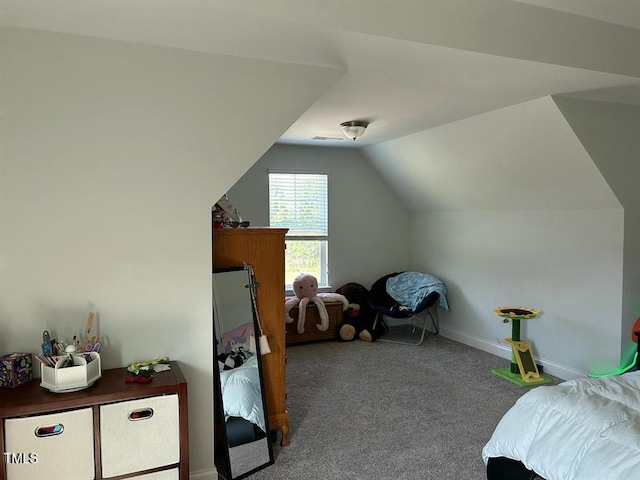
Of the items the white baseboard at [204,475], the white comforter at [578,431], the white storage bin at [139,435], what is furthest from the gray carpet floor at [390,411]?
the white storage bin at [139,435]

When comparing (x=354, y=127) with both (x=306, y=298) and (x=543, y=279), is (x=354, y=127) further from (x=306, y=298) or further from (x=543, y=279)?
(x=543, y=279)

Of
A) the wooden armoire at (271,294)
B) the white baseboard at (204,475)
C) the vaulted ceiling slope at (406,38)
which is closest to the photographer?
the vaulted ceiling slope at (406,38)

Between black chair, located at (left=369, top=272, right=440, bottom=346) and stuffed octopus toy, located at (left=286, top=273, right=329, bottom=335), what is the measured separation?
592mm

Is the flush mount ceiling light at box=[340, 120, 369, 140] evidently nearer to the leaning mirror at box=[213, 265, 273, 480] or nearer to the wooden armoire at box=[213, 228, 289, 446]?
the wooden armoire at box=[213, 228, 289, 446]

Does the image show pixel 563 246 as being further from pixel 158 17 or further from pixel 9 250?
pixel 9 250

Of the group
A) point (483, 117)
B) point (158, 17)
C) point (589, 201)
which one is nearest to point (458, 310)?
point (589, 201)

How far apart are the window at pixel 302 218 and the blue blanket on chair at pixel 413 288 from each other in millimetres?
829

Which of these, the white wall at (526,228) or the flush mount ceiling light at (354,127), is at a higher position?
the flush mount ceiling light at (354,127)

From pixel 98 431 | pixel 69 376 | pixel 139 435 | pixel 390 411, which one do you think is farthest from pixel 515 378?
pixel 69 376

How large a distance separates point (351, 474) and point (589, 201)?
285 centimetres

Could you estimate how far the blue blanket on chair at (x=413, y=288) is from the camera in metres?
5.39

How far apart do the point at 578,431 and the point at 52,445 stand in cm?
220

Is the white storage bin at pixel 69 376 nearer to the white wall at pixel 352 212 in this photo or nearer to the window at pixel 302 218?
the white wall at pixel 352 212

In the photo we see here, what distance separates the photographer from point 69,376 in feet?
6.65
